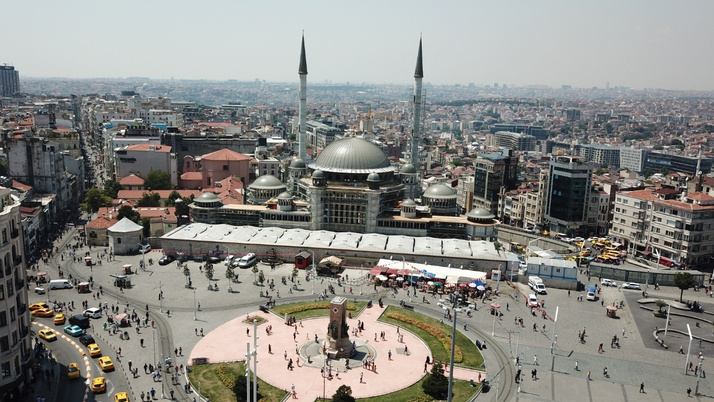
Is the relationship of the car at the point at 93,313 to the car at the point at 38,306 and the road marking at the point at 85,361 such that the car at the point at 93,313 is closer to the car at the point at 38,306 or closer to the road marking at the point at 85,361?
the road marking at the point at 85,361

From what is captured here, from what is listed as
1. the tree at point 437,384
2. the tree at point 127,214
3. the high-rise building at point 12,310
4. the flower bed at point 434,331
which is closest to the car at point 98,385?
the high-rise building at point 12,310

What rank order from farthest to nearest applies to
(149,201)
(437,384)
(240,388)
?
(149,201) < (437,384) < (240,388)

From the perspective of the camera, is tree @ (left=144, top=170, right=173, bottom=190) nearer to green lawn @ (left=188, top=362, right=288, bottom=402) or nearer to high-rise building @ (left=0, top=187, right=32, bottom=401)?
high-rise building @ (left=0, top=187, right=32, bottom=401)

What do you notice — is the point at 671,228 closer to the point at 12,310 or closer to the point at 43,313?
the point at 43,313

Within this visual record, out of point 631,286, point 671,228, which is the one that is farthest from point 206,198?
point 671,228

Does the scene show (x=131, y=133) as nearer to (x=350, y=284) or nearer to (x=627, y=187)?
(x=350, y=284)
